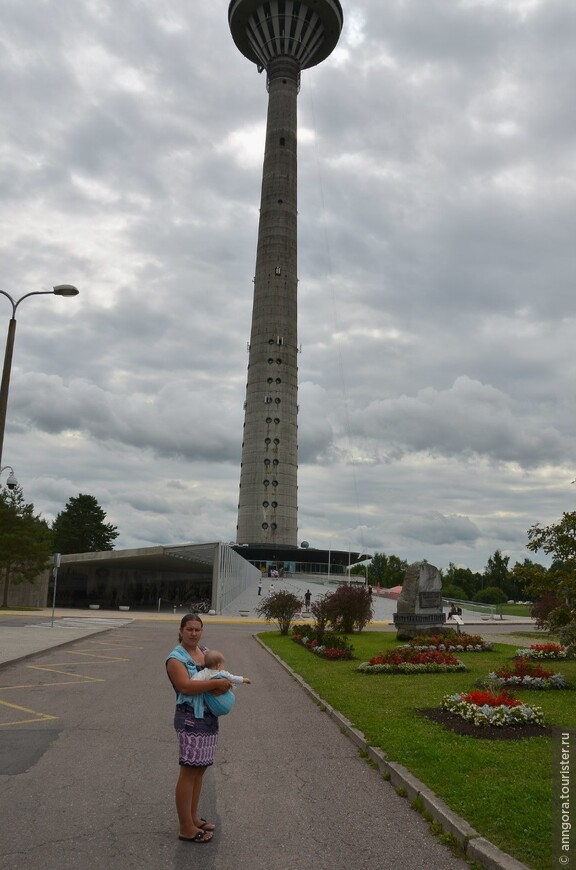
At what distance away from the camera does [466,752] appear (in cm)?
902

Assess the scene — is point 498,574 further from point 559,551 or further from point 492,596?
point 559,551

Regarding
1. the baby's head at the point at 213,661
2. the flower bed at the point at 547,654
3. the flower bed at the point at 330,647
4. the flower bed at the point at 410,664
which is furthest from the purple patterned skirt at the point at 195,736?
the flower bed at the point at 547,654

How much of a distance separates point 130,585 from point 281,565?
24.9 meters

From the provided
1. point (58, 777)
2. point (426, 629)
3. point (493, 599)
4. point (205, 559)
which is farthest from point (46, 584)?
point (493, 599)

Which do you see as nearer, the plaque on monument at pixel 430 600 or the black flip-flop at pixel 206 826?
the black flip-flop at pixel 206 826

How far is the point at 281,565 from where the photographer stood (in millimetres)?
97562

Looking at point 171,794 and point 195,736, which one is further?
point 171,794

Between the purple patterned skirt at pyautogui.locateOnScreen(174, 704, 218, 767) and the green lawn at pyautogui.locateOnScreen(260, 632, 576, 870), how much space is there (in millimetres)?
2681

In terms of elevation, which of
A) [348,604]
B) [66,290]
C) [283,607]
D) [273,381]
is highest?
[273,381]

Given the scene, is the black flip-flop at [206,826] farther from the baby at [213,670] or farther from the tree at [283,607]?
the tree at [283,607]

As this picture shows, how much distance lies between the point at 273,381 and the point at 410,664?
76753 mm

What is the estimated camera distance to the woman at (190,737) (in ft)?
19.4

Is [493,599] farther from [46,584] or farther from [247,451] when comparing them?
[46,584]

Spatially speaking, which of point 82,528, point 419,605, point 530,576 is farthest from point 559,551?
point 82,528
